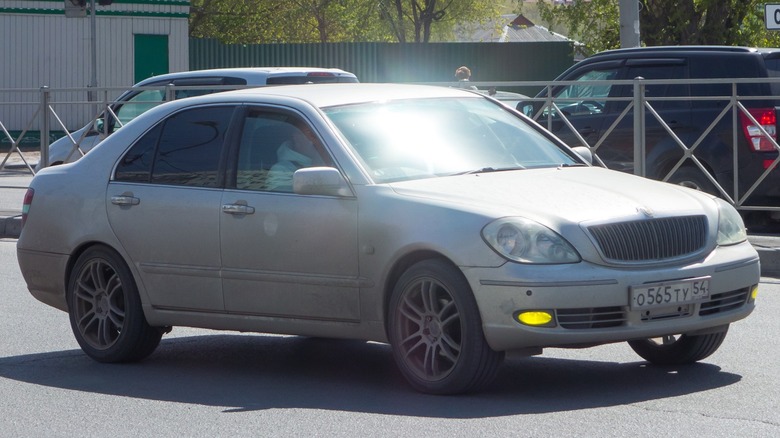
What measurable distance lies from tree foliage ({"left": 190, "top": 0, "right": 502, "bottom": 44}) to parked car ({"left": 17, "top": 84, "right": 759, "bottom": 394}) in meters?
37.2

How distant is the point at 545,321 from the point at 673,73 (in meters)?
8.38

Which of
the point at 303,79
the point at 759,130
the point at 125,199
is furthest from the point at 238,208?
the point at 303,79

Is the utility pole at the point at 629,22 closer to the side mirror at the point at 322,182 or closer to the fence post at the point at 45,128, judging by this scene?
the fence post at the point at 45,128

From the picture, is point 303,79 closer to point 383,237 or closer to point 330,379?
point 330,379

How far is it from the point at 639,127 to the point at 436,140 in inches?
256

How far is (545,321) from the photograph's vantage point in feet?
19.9

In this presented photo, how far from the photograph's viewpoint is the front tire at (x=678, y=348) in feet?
22.8

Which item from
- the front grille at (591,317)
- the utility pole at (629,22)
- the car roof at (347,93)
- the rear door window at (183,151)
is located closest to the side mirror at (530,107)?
the utility pole at (629,22)

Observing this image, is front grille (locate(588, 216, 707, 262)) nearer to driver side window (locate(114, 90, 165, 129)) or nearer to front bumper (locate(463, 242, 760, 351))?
front bumper (locate(463, 242, 760, 351))

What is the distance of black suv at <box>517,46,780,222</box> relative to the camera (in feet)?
42.2

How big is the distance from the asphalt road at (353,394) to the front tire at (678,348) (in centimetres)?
7

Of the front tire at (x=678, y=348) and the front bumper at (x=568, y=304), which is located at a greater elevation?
the front bumper at (x=568, y=304)

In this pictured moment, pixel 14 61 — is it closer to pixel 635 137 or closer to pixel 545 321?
pixel 635 137

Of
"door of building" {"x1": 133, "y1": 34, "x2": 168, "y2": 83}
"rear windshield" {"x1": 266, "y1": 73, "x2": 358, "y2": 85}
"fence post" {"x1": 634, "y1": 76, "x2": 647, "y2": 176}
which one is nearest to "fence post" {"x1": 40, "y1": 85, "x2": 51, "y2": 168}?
"rear windshield" {"x1": 266, "y1": 73, "x2": 358, "y2": 85}
